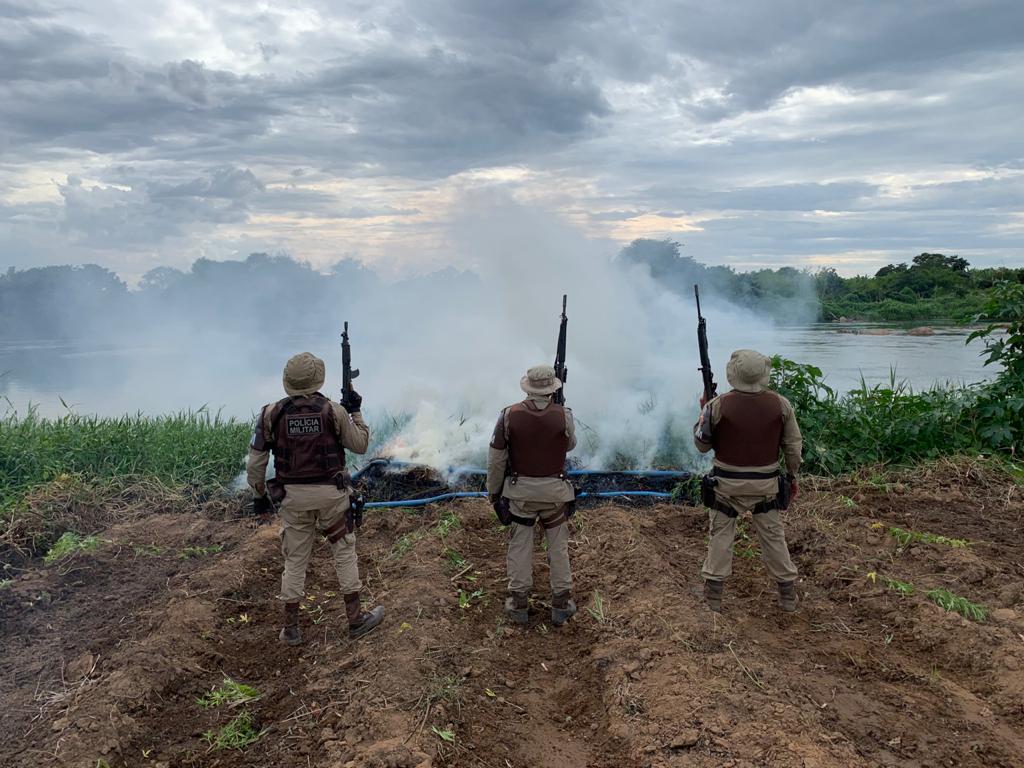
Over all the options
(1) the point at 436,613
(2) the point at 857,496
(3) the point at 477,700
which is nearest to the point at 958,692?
(3) the point at 477,700

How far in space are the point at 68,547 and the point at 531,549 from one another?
16.0 feet

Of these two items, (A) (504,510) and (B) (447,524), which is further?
(B) (447,524)

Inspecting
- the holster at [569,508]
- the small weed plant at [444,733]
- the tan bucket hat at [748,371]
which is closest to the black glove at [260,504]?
the holster at [569,508]

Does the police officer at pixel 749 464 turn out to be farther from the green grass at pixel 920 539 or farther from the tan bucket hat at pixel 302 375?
the tan bucket hat at pixel 302 375

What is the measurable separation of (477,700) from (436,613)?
47.3 inches

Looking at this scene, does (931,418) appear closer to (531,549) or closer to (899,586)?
(899,586)

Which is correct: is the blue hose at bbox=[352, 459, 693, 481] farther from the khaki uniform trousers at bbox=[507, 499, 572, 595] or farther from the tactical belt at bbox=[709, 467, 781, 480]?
the khaki uniform trousers at bbox=[507, 499, 572, 595]

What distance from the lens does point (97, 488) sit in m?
9.26

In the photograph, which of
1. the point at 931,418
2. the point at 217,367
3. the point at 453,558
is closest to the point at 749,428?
the point at 453,558

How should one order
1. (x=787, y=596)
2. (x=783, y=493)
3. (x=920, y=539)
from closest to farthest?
(x=783, y=493) → (x=787, y=596) → (x=920, y=539)

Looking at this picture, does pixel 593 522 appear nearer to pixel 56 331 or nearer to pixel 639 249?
pixel 639 249

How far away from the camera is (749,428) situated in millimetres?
5629

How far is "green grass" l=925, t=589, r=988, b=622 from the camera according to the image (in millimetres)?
5465

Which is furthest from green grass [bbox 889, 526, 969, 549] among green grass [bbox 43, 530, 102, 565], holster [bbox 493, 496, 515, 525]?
green grass [bbox 43, 530, 102, 565]
